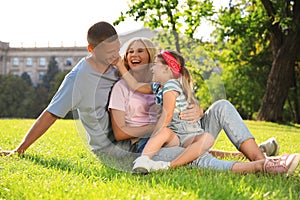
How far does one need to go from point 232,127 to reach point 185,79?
0.45m

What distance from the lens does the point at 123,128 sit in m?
3.07

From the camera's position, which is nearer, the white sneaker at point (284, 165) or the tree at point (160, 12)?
the white sneaker at point (284, 165)

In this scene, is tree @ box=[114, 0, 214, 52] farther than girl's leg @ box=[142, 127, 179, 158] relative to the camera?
Yes

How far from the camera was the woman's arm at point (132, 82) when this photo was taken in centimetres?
308

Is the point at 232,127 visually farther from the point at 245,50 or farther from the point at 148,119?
the point at 245,50

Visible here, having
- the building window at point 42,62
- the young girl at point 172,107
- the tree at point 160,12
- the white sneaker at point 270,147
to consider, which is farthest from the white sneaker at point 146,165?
the building window at point 42,62

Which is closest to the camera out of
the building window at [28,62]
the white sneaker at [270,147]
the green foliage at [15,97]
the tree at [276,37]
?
the white sneaker at [270,147]

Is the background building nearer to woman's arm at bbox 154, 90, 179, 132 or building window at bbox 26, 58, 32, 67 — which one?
building window at bbox 26, 58, 32, 67

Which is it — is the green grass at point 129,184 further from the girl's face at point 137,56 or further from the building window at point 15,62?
the building window at point 15,62

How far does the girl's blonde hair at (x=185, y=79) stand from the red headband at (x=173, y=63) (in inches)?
0.7

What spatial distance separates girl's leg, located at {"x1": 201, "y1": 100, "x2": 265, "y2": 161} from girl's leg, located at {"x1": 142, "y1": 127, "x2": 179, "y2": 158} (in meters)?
0.31

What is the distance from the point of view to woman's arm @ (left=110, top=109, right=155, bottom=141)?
3.04 meters

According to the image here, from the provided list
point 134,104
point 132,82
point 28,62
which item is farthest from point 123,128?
point 28,62

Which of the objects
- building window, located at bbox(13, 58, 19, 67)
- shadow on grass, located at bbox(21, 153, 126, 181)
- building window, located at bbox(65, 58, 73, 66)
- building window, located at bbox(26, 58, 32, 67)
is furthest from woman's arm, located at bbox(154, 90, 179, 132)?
building window, located at bbox(13, 58, 19, 67)
